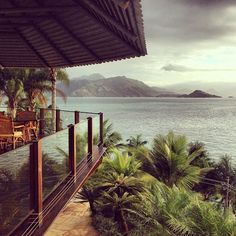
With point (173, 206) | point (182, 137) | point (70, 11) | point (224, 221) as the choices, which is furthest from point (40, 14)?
point (182, 137)

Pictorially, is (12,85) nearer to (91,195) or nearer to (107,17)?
(91,195)

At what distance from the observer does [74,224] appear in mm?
23328

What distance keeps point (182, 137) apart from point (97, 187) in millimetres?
8149

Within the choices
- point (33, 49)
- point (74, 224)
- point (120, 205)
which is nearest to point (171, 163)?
point (120, 205)

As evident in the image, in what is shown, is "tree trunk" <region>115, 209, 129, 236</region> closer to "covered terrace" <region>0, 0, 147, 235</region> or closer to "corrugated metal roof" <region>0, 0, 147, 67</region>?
"covered terrace" <region>0, 0, 147, 235</region>

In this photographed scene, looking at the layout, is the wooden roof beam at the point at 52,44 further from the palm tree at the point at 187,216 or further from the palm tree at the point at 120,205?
the palm tree at the point at 120,205

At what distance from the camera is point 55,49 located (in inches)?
453

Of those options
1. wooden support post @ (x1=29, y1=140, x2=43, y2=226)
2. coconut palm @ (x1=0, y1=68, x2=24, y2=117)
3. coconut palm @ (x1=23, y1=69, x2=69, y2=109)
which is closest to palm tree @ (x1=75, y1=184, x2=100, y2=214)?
coconut palm @ (x1=0, y1=68, x2=24, y2=117)

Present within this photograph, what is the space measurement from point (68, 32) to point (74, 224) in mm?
16682

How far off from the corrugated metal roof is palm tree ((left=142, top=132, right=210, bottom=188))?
15312mm

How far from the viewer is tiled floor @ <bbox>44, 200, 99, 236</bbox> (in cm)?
2134

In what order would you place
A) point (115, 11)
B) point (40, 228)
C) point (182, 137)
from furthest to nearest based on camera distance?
point (182, 137), point (115, 11), point (40, 228)

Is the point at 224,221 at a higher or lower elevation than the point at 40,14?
lower

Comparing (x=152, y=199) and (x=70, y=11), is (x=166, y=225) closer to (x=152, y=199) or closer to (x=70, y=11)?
(x=152, y=199)
